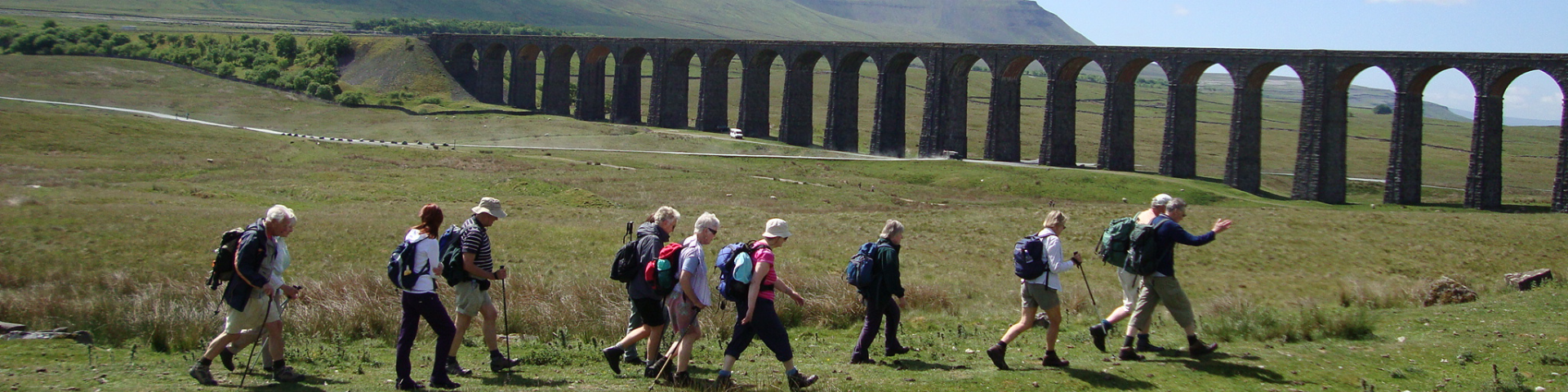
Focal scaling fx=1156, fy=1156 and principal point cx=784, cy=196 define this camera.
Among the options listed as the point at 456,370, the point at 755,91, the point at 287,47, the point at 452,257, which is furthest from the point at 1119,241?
the point at 287,47

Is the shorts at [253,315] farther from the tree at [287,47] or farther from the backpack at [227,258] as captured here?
the tree at [287,47]

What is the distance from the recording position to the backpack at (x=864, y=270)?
39.0ft

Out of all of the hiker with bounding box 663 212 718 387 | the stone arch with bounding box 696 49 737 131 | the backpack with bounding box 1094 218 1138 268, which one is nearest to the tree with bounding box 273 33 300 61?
the stone arch with bounding box 696 49 737 131

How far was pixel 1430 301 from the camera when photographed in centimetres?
1759

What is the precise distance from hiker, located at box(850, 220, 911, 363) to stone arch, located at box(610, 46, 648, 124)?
7569cm

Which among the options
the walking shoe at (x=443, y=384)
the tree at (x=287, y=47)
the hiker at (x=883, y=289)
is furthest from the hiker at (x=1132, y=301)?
the tree at (x=287, y=47)

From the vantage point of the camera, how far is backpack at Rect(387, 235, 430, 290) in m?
10.4

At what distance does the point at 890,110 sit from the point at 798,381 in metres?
58.5

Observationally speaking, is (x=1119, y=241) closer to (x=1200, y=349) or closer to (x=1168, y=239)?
(x=1168, y=239)

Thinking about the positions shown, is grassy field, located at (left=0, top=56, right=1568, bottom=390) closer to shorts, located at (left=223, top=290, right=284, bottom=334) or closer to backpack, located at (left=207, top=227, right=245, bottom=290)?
shorts, located at (left=223, top=290, right=284, bottom=334)

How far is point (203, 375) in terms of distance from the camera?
34.6 feet

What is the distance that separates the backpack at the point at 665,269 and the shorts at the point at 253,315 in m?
3.56

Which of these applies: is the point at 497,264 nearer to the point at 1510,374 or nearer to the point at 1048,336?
the point at 1048,336

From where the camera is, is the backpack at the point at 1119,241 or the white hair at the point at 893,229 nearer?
the white hair at the point at 893,229
